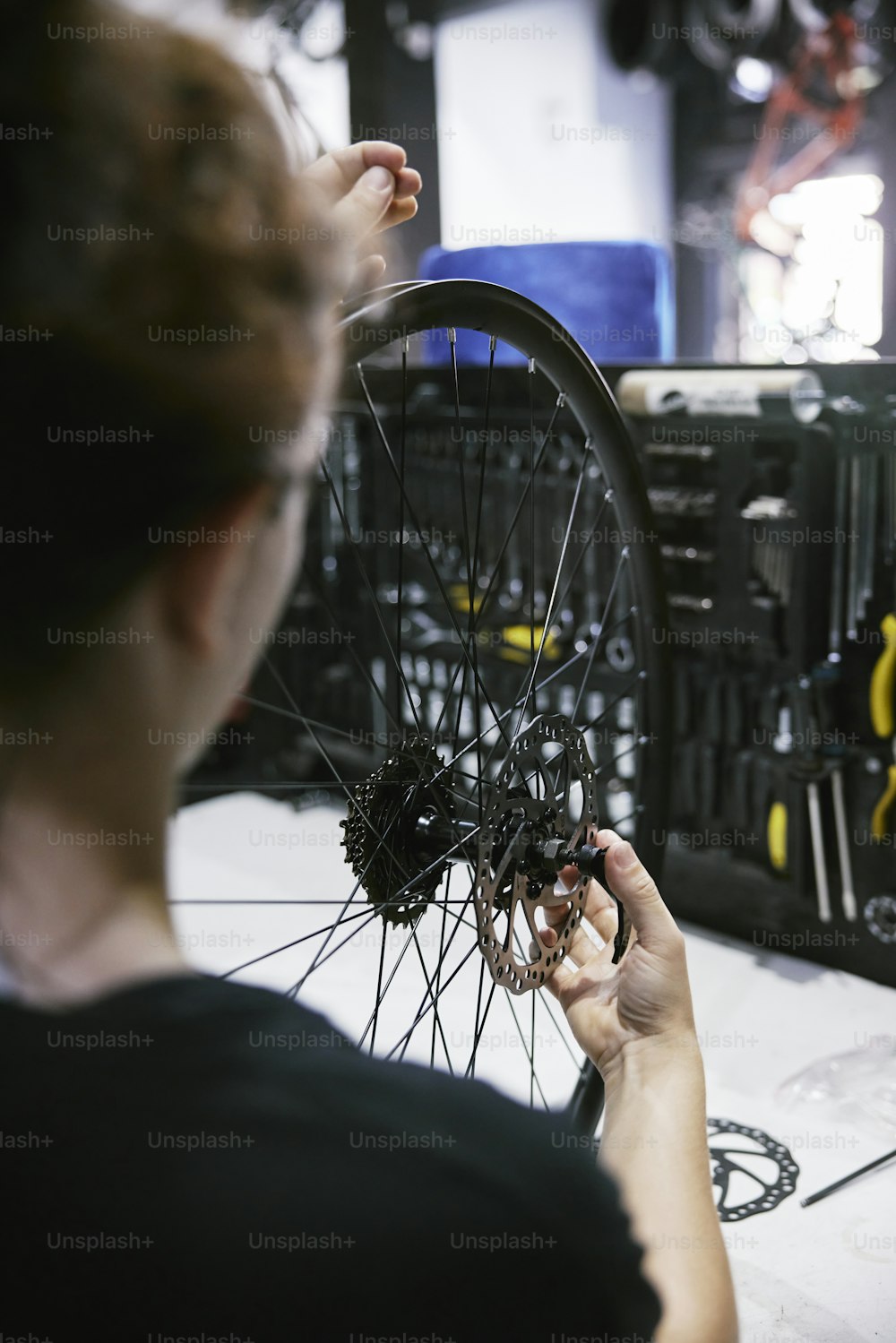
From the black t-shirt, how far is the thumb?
0.56 m

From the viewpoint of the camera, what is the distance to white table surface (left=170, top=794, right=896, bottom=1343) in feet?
4.09

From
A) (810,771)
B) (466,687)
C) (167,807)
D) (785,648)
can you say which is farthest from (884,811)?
(167,807)

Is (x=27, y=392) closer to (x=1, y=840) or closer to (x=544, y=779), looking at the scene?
(x=1, y=840)

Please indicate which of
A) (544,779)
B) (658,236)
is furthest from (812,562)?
(658,236)

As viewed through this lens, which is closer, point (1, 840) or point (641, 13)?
point (1, 840)

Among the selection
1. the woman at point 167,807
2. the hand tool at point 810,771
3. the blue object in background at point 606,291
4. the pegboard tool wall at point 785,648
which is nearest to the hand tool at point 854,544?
the pegboard tool wall at point 785,648

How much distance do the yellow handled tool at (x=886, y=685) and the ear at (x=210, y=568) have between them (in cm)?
144

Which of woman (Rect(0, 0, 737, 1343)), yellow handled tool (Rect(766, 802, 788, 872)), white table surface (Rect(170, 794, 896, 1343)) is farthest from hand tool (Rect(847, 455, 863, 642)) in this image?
woman (Rect(0, 0, 737, 1343))

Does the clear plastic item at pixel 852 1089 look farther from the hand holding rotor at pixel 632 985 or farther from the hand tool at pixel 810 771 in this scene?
the hand holding rotor at pixel 632 985

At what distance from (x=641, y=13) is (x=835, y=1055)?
14.2 feet

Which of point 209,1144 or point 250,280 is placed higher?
point 250,280

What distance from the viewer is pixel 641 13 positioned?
473 centimetres

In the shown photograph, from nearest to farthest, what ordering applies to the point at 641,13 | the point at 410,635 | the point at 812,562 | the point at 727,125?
the point at 812,562, the point at 410,635, the point at 641,13, the point at 727,125

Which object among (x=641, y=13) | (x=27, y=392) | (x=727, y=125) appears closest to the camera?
(x=27, y=392)
